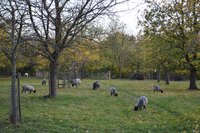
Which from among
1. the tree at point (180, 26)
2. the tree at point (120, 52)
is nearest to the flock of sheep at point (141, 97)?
the tree at point (180, 26)

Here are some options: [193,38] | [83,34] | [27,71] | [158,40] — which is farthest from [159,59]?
[27,71]

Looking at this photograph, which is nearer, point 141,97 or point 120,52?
point 141,97

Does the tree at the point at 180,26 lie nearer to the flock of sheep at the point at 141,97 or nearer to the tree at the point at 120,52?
the flock of sheep at the point at 141,97

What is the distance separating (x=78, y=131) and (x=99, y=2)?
9.07 m

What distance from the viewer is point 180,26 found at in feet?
104

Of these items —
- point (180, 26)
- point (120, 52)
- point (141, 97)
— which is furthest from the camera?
point (120, 52)

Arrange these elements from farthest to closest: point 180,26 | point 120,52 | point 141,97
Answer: point 120,52, point 180,26, point 141,97

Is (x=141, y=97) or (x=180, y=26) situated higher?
(x=180, y=26)

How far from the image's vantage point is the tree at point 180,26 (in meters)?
31.3

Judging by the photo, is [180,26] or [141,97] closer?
[141,97]

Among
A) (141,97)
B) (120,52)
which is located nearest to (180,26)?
(141,97)

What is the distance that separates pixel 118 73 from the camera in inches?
2790

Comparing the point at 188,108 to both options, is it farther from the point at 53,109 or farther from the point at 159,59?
the point at 159,59

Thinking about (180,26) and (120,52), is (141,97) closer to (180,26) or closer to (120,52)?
(180,26)
